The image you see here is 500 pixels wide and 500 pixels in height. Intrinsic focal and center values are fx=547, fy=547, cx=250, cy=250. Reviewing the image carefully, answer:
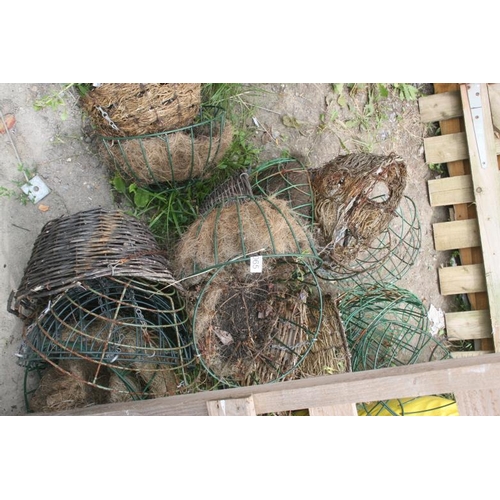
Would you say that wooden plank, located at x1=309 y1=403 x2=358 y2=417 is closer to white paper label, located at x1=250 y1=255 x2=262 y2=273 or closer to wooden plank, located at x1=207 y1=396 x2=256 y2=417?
wooden plank, located at x1=207 y1=396 x2=256 y2=417

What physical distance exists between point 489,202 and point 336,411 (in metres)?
2.16

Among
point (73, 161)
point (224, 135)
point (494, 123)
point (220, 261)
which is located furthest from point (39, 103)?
point (494, 123)

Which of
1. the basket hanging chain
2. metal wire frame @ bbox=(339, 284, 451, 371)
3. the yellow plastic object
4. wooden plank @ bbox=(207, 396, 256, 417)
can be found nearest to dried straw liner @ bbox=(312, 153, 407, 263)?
metal wire frame @ bbox=(339, 284, 451, 371)

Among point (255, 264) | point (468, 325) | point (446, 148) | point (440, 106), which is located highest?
point (440, 106)

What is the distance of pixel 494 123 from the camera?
3.09 m

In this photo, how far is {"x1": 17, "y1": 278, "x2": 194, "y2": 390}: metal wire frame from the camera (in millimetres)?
1963

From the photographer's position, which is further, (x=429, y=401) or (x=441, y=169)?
(x=441, y=169)

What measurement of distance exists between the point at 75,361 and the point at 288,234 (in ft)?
3.05

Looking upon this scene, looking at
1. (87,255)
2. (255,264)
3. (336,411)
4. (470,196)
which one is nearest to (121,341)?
(87,255)

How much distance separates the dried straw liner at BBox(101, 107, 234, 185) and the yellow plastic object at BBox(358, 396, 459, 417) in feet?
4.06

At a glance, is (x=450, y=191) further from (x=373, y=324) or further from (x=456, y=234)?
(x=373, y=324)

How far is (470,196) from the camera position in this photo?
314 centimetres

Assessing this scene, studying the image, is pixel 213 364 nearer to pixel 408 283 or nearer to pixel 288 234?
pixel 288 234

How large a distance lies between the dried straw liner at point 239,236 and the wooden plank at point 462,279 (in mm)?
1385
